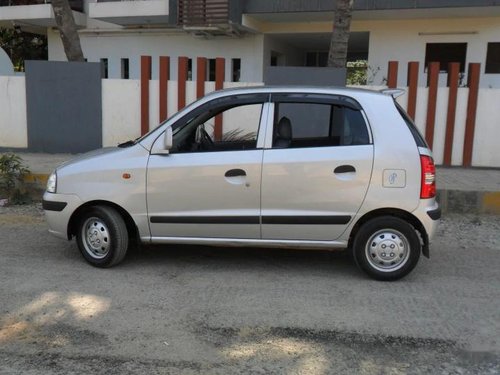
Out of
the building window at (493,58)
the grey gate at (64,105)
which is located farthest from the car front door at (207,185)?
the building window at (493,58)

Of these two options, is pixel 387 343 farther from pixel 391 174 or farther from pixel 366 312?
pixel 391 174

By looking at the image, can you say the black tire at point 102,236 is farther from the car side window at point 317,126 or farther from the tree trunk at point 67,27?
the tree trunk at point 67,27

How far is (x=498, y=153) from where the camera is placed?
10.3 m

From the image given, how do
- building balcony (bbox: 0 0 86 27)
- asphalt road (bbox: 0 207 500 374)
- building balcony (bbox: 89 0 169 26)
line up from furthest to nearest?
building balcony (bbox: 0 0 86 27) < building balcony (bbox: 89 0 169 26) < asphalt road (bbox: 0 207 500 374)

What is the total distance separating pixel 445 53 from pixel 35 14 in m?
13.8

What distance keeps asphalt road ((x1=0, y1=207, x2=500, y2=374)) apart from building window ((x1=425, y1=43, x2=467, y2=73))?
11364 mm

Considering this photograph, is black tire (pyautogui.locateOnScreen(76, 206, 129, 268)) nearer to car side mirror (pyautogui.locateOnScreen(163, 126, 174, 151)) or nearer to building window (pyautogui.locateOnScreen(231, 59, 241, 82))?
car side mirror (pyautogui.locateOnScreen(163, 126, 174, 151))

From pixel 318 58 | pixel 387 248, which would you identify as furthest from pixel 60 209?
pixel 318 58

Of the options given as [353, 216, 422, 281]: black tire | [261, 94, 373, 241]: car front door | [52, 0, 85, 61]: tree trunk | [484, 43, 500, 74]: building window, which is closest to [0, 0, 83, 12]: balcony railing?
[52, 0, 85, 61]: tree trunk

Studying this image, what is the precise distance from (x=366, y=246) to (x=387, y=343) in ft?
4.10

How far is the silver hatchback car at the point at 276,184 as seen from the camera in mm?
4836

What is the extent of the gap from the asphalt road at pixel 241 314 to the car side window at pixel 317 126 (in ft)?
4.24

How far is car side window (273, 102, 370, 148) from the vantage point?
16.2 ft

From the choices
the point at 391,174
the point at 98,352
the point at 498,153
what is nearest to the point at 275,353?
the point at 98,352
